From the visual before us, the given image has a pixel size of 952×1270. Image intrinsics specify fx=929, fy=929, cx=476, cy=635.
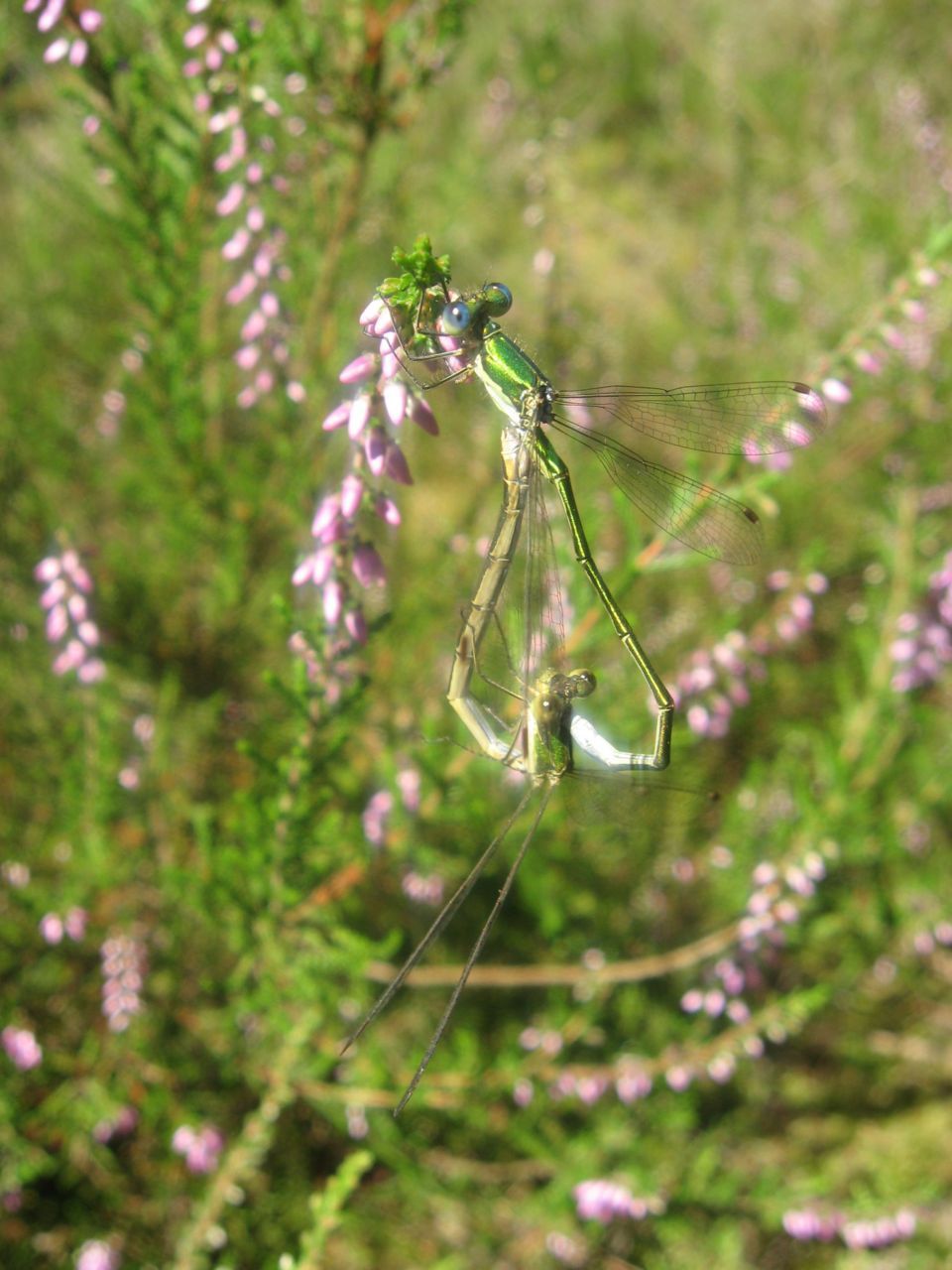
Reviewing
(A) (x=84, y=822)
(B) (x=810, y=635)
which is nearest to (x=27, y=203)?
(A) (x=84, y=822)

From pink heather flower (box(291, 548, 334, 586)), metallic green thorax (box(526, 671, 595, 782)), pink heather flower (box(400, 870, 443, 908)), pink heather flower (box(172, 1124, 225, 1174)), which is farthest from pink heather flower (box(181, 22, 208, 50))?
pink heather flower (box(172, 1124, 225, 1174))

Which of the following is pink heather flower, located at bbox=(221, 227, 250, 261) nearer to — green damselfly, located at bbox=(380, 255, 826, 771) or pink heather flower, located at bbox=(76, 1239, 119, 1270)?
green damselfly, located at bbox=(380, 255, 826, 771)

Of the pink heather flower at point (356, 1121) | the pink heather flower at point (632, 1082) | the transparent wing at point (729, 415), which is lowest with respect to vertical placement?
the pink heather flower at point (356, 1121)

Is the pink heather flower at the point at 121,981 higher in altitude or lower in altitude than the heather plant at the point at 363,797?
lower

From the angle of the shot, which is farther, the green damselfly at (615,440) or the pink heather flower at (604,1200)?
the pink heather flower at (604,1200)

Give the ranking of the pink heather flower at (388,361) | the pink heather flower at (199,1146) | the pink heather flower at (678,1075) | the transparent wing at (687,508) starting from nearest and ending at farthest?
the pink heather flower at (388,361) < the transparent wing at (687,508) < the pink heather flower at (199,1146) < the pink heather flower at (678,1075)

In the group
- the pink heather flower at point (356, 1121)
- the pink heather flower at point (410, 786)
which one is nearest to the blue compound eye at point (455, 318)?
the pink heather flower at point (410, 786)

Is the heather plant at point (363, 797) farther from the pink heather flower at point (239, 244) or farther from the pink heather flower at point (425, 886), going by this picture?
the pink heather flower at point (425, 886)
